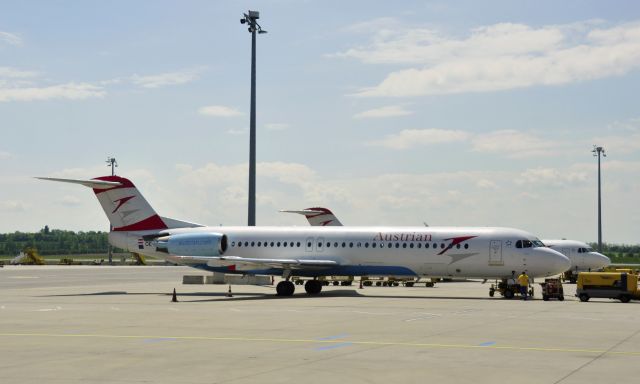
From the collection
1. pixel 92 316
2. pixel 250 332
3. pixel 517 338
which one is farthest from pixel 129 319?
pixel 517 338

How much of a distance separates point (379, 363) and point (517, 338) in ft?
20.6

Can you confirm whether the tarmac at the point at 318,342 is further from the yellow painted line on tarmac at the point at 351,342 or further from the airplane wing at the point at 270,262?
the airplane wing at the point at 270,262

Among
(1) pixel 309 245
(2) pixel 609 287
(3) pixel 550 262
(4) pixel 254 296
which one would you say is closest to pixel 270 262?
(4) pixel 254 296

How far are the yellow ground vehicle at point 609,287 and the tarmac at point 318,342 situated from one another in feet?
9.61

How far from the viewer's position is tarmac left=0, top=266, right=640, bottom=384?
16047 millimetres

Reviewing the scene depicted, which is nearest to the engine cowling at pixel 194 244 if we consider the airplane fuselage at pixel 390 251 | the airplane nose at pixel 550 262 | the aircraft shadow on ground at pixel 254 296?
the airplane fuselage at pixel 390 251

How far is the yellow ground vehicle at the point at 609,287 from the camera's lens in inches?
1572

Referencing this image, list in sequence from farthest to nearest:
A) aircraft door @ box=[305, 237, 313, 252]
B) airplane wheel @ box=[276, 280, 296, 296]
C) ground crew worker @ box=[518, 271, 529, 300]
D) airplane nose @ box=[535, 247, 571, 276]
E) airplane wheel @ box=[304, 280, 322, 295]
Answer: aircraft door @ box=[305, 237, 313, 252]
airplane wheel @ box=[304, 280, 322, 295]
airplane wheel @ box=[276, 280, 296, 296]
airplane nose @ box=[535, 247, 571, 276]
ground crew worker @ box=[518, 271, 529, 300]

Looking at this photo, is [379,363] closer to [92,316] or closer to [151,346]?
[151,346]

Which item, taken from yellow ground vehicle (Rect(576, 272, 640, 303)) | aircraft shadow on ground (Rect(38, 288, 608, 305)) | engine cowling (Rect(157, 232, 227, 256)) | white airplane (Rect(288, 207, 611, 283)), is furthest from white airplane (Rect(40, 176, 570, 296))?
white airplane (Rect(288, 207, 611, 283))

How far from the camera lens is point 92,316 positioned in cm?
2962

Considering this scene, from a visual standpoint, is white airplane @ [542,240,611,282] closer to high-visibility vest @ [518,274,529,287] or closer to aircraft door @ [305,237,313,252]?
high-visibility vest @ [518,274,529,287]

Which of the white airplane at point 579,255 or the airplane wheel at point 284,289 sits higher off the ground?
the white airplane at point 579,255

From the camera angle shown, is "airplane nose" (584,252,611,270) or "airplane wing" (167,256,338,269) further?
"airplane nose" (584,252,611,270)
